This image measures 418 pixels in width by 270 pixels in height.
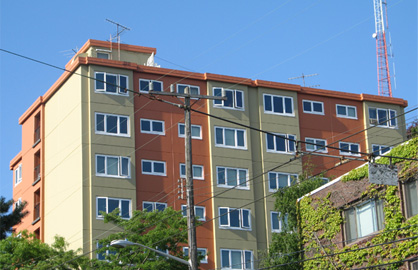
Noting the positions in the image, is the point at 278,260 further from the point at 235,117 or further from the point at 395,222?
the point at 235,117

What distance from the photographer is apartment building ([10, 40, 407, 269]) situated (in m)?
58.8

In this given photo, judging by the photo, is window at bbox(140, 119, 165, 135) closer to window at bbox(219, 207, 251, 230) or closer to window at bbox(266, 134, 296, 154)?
window at bbox(219, 207, 251, 230)

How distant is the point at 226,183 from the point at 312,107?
34.3ft

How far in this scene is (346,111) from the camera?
6888cm

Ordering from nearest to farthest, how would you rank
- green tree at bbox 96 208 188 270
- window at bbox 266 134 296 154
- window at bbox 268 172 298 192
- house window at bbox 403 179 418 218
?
house window at bbox 403 179 418 218 → green tree at bbox 96 208 188 270 → window at bbox 268 172 298 192 → window at bbox 266 134 296 154

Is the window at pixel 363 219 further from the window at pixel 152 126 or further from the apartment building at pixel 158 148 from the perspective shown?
the window at pixel 152 126

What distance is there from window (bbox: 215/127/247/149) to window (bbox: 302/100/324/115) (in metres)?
6.18

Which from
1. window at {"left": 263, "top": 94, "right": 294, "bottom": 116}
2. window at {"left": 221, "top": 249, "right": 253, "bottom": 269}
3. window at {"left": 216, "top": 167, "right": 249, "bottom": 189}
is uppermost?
window at {"left": 263, "top": 94, "right": 294, "bottom": 116}

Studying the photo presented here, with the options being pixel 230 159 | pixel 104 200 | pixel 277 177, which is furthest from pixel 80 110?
pixel 277 177

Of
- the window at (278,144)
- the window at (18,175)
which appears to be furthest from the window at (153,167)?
the window at (18,175)

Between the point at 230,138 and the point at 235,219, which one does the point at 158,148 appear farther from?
the point at 235,219

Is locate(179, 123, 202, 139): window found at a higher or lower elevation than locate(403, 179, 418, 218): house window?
higher

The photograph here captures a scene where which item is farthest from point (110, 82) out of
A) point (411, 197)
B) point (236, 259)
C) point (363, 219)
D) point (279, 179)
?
point (411, 197)

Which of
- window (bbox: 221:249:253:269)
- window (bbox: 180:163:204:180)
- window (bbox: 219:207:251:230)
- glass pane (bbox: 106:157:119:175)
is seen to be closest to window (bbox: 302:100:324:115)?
window (bbox: 219:207:251:230)
